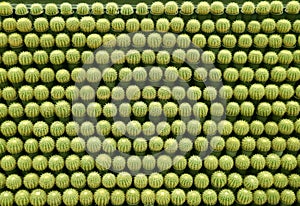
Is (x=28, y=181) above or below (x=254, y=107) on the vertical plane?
below

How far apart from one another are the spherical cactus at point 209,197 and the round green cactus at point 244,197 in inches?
2.6

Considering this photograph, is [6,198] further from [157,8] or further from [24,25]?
[157,8]

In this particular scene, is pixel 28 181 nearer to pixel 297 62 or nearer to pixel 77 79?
pixel 77 79

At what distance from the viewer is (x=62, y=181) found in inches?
40.9

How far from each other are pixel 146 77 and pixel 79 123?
9.0 inches

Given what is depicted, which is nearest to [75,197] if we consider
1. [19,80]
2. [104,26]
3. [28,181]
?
[28,181]

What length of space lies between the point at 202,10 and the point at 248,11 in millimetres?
134

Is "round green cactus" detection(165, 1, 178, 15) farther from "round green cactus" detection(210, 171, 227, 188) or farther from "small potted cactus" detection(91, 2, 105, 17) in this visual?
"round green cactus" detection(210, 171, 227, 188)

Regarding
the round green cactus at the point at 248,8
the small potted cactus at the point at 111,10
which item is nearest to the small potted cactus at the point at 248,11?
the round green cactus at the point at 248,8

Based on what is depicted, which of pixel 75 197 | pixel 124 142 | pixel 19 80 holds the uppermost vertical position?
pixel 19 80

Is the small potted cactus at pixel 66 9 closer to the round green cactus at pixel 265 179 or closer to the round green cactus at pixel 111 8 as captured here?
the round green cactus at pixel 111 8

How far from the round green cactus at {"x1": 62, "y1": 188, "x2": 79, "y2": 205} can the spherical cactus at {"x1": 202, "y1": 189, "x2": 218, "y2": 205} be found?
35cm

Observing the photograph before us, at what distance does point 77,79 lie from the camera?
3.49 ft

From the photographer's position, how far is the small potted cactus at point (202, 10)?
108 centimetres
